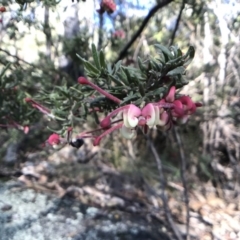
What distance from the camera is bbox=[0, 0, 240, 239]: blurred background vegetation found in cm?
228

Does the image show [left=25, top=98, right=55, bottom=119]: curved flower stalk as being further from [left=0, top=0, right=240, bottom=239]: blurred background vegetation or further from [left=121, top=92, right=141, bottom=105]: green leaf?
[left=0, top=0, right=240, bottom=239]: blurred background vegetation

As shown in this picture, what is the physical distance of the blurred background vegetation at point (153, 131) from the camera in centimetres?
228

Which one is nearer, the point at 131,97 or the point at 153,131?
the point at 131,97

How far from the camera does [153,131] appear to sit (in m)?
2.90

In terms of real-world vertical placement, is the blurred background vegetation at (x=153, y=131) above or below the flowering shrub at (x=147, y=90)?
above

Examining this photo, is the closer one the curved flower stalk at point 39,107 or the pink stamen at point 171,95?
the pink stamen at point 171,95

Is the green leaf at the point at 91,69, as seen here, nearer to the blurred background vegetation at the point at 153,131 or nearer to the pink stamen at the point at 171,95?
the pink stamen at the point at 171,95

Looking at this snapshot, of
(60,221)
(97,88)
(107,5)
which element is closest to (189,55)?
(97,88)

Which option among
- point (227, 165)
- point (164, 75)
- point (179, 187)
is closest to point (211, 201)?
point (179, 187)

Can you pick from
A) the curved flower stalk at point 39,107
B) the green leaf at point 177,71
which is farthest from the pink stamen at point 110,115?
the curved flower stalk at point 39,107

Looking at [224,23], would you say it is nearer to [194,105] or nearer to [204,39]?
[204,39]

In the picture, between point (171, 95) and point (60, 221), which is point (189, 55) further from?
point (60, 221)

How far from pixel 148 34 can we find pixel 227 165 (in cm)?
109

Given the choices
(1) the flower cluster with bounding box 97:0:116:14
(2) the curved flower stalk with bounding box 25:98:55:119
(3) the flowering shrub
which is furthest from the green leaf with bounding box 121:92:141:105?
(1) the flower cluster with bounding box 97:0:116:14
